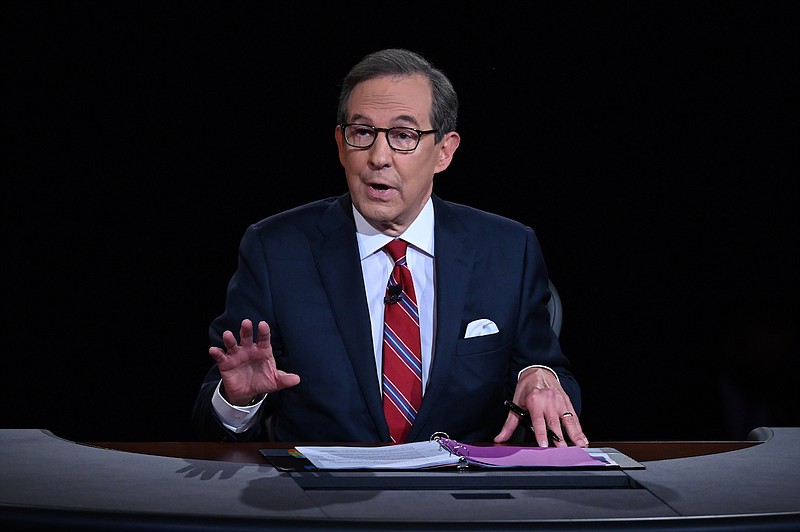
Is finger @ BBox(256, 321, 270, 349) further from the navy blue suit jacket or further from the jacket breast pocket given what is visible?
the jacket breast pocket

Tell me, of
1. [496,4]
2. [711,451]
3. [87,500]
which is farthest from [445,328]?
[496,4]

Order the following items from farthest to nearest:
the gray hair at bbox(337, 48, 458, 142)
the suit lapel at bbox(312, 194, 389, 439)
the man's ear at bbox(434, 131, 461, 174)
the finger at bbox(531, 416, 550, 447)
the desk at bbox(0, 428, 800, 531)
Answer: the man's ear at bbox(434, 131, 461, 174)
the gray hair at bbox(337, 48, 458, 142)
the suit lapel at bbox(312, 194, 389, 439)
the finger at bbox(531, 416, 550, 447)
the desk at bbox(0, 428, 800, 531)

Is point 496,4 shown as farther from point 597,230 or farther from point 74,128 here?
point 74,128

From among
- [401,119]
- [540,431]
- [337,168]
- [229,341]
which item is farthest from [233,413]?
[337,168]

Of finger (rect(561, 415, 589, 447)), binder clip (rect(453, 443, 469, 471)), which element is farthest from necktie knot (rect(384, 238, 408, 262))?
binder clip (rect(453, 443, 469, 471))

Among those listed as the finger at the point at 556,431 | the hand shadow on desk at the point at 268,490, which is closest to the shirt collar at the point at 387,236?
the finger at the point at 556,431

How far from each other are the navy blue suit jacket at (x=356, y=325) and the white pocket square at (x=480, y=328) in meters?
0.02

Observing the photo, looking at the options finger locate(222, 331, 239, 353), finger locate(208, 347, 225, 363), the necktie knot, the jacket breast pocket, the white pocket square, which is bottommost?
the jacket breast pocket

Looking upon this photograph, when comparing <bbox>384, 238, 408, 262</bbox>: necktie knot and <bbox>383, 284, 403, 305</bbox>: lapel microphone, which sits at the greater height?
<bbox>384, 238, 408, 262</bbox>: necktie knot

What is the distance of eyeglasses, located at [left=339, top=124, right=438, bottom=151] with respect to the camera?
7.80ft

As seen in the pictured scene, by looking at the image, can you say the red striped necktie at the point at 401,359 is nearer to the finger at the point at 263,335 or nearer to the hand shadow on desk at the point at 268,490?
the finger at the point at 263,335

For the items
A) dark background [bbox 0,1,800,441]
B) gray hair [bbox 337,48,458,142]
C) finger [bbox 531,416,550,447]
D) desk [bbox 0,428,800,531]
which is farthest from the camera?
dark background [bbox 0,1,800,441]

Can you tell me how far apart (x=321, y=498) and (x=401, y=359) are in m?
0.89

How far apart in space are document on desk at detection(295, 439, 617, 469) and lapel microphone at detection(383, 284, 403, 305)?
560 millimetres
